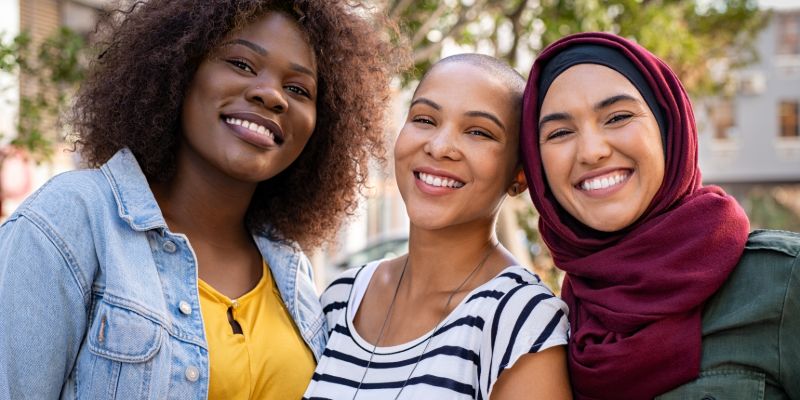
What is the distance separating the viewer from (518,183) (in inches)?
116

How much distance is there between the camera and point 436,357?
8.63ft

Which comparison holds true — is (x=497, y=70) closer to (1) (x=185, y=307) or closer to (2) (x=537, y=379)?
(2) (x=537, y=379)

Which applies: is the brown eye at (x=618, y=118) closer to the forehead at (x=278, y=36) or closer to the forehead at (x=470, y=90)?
the forehead at (x=470, y=90)

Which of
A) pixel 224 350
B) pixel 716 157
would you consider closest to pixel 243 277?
pixel 224 350

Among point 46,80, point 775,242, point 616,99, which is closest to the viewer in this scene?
point 775,242

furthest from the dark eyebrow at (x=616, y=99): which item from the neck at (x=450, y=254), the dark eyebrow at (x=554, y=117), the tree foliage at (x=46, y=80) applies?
the tree foliage at (x=46, y=80)

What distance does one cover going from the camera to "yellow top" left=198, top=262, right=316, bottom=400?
2729 mm

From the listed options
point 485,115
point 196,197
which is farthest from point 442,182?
point 196,197

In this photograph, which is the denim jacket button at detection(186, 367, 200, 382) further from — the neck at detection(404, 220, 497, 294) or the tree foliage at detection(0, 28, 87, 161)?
the tree foliage at detection(0, 28, 87, 161)

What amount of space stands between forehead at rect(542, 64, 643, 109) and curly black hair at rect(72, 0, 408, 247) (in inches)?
39.0

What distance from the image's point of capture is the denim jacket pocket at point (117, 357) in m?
2.46

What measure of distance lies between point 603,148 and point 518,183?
0.49 meters

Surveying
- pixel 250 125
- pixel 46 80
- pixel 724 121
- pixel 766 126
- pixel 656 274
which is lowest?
pixel 656 274

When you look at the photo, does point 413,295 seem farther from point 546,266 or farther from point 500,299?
point 546,266
